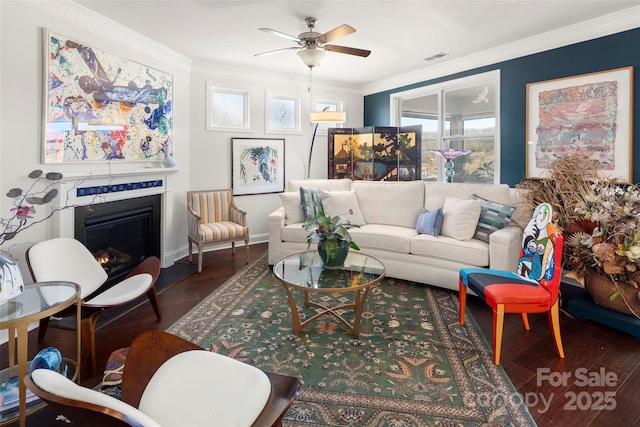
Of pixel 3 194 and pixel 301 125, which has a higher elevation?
pixel 301 125

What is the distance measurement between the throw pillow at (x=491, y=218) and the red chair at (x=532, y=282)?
2.83 ft

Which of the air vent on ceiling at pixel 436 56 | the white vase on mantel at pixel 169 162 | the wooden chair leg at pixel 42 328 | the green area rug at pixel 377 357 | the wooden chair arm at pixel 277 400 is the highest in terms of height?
the air vent on ceiling at pixel 436 56

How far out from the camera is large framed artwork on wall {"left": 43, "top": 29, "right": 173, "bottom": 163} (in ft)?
9.79

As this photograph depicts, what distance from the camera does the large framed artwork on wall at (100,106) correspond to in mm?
2984

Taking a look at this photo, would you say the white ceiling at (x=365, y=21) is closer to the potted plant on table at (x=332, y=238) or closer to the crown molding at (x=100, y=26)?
the crown molding at (x=100, y=26)

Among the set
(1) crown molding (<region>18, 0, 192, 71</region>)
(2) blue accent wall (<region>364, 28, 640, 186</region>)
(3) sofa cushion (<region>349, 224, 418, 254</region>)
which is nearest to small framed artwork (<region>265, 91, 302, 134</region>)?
(1) crown molding (<region>18, 0, 192, 71</region>)

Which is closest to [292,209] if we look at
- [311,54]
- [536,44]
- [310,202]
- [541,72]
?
[310,202]

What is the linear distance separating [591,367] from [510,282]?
67 centimetres

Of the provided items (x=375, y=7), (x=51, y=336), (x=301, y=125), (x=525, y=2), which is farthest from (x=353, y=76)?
(x=51, y=336)

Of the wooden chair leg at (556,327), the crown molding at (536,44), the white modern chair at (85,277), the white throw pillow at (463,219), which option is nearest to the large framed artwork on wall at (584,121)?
the crown molding at (536,44)

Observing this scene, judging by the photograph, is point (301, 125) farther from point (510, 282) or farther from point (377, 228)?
point (510, 282)

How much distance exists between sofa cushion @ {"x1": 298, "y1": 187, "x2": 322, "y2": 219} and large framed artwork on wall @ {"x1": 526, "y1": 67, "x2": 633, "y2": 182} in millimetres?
2480

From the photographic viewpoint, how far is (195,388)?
133 cm

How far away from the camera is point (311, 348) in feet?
8.23
